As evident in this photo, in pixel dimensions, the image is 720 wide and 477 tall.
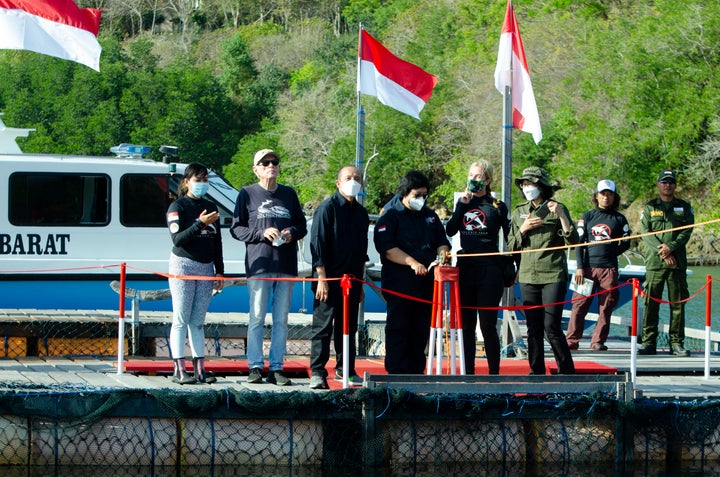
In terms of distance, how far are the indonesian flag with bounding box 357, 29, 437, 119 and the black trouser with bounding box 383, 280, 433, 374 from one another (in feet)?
14.9

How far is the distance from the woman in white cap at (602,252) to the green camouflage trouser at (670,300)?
438 mm

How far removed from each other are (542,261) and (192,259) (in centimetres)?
312

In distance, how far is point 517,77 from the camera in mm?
13914

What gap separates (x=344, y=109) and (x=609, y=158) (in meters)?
31.7

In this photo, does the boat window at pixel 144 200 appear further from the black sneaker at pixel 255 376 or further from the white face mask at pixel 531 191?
the white face mask at pixel 531 191

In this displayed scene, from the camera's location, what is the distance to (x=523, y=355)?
13.0 meters

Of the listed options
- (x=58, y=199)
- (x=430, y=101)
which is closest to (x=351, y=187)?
(x=58, y=199)

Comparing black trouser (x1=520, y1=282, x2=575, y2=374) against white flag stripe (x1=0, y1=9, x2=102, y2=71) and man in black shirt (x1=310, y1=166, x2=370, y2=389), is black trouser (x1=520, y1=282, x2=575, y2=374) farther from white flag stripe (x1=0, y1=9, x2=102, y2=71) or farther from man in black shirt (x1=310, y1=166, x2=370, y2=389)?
white flag stripe (x1=0, y1=9, x2=102, y2=71)

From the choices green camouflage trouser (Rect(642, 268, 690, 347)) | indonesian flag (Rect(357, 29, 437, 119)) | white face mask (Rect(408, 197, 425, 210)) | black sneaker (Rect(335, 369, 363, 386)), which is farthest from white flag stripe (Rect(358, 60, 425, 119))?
black sneaker (Rect(335, 369, 363, 386))

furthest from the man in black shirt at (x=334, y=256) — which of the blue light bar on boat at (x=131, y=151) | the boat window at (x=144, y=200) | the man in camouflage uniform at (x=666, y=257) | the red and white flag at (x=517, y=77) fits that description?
the blue light bar on boat at (x=131, y=151)

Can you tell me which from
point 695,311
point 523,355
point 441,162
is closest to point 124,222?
point 523,355

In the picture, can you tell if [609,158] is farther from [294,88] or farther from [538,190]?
[294,88]

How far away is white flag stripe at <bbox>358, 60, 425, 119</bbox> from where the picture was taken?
14.5 meters

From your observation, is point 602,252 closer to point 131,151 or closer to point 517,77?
point 517,77
